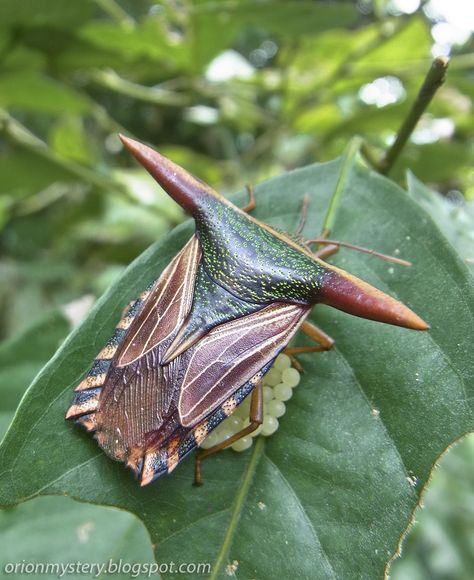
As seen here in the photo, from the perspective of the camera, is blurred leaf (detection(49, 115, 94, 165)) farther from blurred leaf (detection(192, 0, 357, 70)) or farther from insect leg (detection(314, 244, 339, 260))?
insect leg (detection(314, 244, 339, 260))

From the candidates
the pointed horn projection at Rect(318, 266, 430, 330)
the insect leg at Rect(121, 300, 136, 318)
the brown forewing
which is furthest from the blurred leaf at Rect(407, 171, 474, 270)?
the insect leg at Rect(121, 300, 136, 318)

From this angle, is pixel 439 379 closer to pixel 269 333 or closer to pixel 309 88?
pixel 269 333

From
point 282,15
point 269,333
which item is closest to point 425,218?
point 269,333

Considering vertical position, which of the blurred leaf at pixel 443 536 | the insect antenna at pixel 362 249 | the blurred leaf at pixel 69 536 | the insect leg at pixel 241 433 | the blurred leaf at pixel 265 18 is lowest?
the blurred leaf at pixel 443 536

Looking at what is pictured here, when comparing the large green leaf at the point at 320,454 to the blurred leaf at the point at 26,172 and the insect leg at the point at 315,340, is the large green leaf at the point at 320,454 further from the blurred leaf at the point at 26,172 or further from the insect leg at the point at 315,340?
the blurred leaf at the point at 26,172

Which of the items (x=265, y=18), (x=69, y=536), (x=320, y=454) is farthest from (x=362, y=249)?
(x=69, y=536)

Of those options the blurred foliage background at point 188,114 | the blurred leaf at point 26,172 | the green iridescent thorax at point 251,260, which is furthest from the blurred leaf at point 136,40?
the green iridescent thorax at point 251,260
